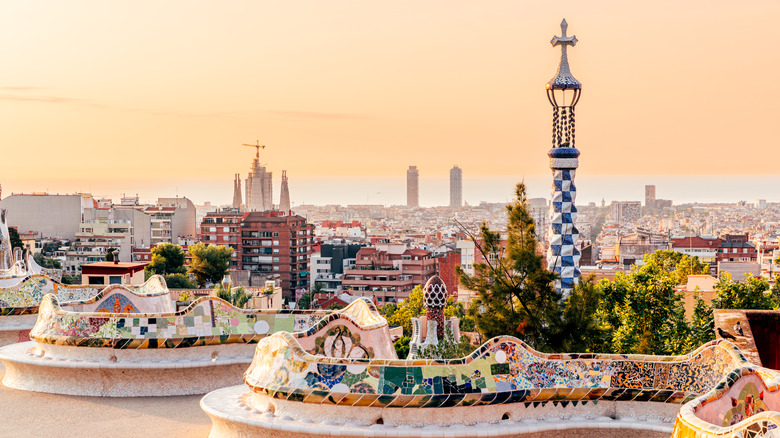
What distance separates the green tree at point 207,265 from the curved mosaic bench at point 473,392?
47.4m

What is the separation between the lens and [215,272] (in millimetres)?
55594

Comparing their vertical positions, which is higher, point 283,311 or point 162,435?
point 283,311

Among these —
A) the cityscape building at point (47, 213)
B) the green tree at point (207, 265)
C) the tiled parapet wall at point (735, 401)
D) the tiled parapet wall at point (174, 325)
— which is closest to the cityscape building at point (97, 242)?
the cityscape building at point (47, 213)

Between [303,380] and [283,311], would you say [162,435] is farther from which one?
[283,311]

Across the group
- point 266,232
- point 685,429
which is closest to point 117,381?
point 685,429

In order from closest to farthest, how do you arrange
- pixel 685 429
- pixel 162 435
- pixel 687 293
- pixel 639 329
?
pixel 685 429 < pixel 162 435 < pixel 639 329 < pixel 687 293

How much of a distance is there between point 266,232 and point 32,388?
93.9 m

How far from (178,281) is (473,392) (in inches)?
1786

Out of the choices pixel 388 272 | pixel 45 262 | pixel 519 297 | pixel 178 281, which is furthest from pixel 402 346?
pixel 388 272

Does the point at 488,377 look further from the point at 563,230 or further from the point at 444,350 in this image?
the point at 563,230

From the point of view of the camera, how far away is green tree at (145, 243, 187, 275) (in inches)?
2156

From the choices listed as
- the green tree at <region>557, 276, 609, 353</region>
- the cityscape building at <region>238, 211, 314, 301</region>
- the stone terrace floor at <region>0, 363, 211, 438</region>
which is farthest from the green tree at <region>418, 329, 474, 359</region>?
the cityscape building at <region>238, 211, 314, 301</region>

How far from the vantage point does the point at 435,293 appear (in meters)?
9.43

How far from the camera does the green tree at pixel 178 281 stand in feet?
167
